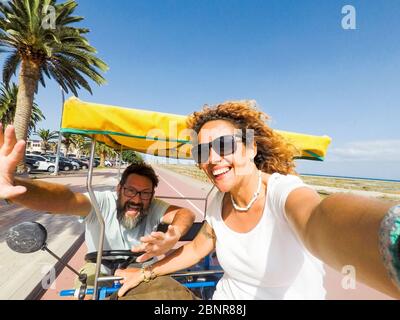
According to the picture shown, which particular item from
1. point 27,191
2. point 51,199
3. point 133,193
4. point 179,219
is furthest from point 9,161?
point 179,219

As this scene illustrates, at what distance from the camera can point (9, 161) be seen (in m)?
1.36

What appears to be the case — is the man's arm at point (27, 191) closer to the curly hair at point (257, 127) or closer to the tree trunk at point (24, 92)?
the curly hair at point (257, 127)

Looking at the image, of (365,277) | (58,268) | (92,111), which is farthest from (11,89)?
(365,277)

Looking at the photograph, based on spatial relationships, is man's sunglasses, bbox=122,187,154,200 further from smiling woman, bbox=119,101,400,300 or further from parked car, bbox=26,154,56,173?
parked car, bbox=26,154,56,173

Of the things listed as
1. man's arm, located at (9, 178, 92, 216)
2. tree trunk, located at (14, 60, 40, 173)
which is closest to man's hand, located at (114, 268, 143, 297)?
man's arm, located at (9, 178, 92, 216)

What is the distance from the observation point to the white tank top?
4.74ft

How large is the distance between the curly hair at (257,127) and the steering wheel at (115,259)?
1141 millimetres

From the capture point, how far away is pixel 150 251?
1.85 meters

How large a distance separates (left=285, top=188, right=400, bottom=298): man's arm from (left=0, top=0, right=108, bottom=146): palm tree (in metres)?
12.6

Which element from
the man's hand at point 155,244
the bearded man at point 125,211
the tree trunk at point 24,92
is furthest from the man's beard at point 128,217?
the tree trunk at point 24,92

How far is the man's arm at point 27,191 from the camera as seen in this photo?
1.36 metres

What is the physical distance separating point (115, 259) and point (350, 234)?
176cm

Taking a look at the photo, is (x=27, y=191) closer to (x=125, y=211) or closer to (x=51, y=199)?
(x=51, y=199)

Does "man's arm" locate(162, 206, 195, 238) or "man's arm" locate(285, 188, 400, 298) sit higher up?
"man's arm" locate(285, 188, 400, 298)
